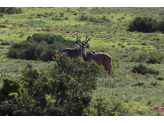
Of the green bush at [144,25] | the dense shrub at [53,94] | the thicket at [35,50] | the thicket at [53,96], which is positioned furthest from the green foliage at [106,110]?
the green bush at [144,25]

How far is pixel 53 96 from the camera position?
834 cm

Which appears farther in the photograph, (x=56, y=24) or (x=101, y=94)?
(x=56, y=24)

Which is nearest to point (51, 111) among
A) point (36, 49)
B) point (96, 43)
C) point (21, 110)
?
point (21, 110)

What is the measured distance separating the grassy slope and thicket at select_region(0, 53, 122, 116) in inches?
70.5

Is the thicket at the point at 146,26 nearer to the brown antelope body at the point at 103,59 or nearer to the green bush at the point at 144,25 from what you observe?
the green bush at the point at 144,25

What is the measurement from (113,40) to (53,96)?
85.7ft

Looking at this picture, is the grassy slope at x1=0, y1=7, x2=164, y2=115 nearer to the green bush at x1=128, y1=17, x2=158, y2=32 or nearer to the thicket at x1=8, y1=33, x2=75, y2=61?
the thicket at x1=8, y1=33, x2=75, y2=61

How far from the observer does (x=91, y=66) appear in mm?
9641

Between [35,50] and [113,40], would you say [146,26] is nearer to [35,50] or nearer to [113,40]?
[113,40]

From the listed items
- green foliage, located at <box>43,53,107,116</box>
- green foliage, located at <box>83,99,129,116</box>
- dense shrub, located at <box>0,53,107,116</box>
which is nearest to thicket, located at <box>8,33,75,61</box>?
green foliage, located at <box>43,53,107,116</box>

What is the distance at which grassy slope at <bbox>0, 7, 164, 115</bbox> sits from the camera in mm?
10391

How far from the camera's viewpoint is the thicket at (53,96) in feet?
24.9

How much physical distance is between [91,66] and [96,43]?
20691mm

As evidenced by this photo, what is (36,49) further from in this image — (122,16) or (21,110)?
(122,16)
